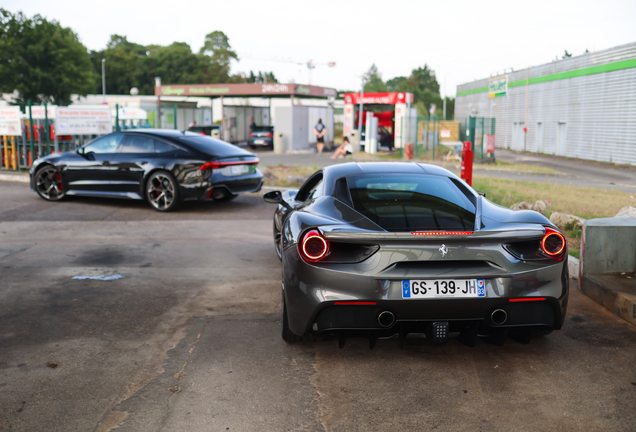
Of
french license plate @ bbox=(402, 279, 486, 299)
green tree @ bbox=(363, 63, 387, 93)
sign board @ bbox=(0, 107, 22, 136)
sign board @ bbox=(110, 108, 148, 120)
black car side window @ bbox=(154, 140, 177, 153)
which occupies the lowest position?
french license plate @ bbox=(402, 279, 486, 299)

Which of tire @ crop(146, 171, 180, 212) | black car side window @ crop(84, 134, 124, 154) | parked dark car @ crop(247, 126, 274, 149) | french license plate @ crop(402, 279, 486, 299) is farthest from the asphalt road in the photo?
parked dark car @ crop(247, 126, 274, 149)

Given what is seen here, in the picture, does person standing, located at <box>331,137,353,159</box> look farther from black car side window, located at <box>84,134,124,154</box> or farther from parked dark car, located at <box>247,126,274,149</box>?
black car side window, located at <box>84,134,124,154</box>

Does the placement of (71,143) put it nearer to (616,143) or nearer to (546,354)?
(546,354)

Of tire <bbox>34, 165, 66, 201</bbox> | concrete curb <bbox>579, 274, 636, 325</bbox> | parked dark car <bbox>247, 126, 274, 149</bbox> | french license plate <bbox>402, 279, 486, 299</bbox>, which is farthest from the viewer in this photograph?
parked dark car <bbox>247, 126, 274, 149</bbox>

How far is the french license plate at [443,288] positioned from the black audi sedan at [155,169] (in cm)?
750

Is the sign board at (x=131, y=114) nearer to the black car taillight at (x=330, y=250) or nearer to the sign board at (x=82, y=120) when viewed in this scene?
the sign board at (x=82, y=120)

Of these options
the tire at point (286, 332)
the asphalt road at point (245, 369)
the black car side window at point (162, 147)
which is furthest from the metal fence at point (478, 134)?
the tire at point (286, 332)

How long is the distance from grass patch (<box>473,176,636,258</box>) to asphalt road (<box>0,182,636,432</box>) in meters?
4.53

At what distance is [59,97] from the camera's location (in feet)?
204

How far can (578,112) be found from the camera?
3666 cm

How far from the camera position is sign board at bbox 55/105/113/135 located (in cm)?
1655

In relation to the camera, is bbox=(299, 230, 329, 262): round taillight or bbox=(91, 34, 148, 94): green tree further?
bbox=(91, 34, 148, 94): green tree

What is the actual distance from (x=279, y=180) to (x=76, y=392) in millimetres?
12418

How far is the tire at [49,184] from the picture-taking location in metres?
12.1
